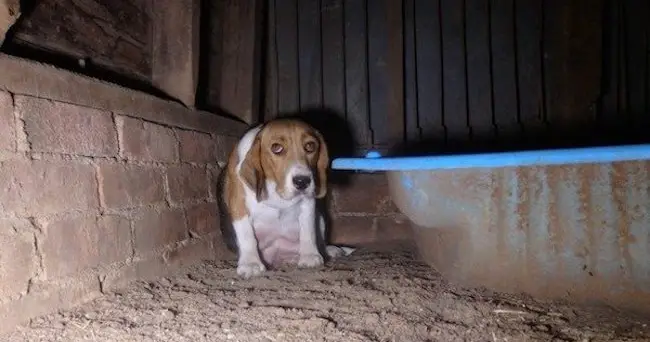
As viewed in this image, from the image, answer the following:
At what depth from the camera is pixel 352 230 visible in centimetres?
363

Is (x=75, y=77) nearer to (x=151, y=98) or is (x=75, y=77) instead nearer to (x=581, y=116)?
(x=151, y=98)

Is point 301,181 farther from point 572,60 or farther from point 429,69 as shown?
point 572,60

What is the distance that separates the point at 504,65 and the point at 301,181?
7.14 ft

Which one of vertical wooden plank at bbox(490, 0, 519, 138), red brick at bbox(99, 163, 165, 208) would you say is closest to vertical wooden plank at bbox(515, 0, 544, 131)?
vertical wooden plank at bbox(490, 0, 519, 138)

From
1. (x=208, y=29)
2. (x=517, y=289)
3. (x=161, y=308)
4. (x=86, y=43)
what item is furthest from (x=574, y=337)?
(x=208, y=29)

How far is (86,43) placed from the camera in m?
2.40

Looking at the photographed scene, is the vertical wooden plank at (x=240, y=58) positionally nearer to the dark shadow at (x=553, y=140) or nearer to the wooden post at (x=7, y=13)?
the dark shadow at (x=553, y=140)

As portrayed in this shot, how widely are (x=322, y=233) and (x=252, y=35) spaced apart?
162 centimetres

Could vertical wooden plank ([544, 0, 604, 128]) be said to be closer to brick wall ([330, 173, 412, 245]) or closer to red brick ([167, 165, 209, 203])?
brick wall ([330, 173, 412, 245])

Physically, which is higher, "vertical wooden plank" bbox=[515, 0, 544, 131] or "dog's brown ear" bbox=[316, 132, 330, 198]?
"vertical wooden plank" bbox=[515, 0, 544, 131]

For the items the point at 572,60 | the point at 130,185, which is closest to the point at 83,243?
the point at 130,185

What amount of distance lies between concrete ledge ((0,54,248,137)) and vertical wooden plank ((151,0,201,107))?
0.20 metres

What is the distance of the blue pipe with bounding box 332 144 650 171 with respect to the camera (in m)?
1.53

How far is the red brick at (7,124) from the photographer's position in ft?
4.85
